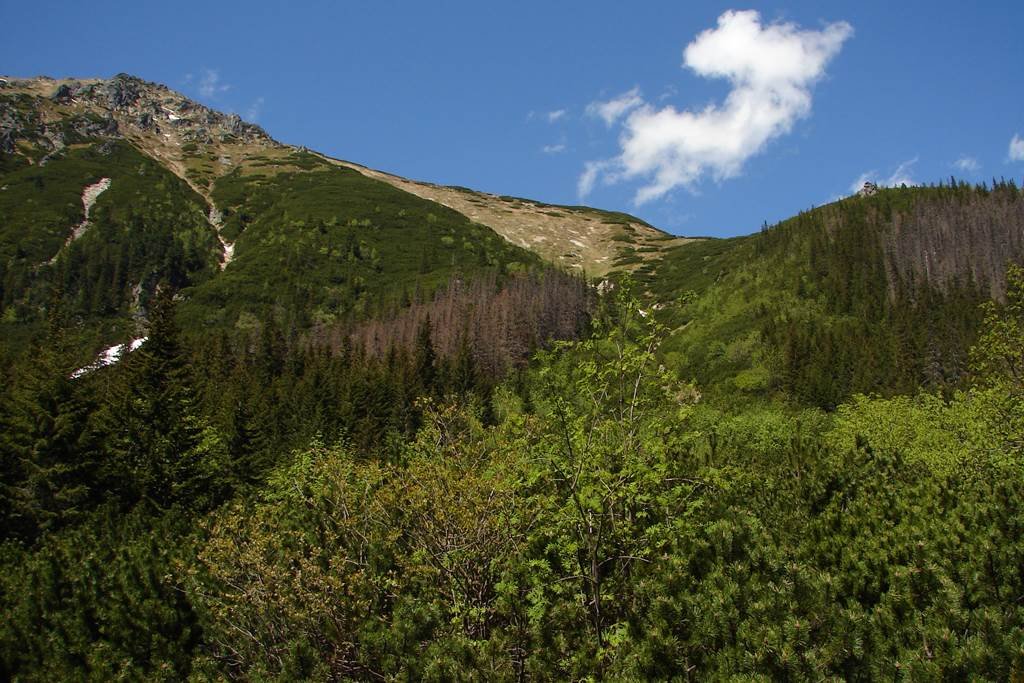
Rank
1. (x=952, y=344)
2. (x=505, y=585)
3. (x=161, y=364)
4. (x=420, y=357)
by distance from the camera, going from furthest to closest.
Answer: (x=952, y=344)
(x=420, y=357)
(x=161, y=364)
(x=505, y=585)

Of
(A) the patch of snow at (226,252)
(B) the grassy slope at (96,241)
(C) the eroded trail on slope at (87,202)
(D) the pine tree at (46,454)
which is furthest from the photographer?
(A) the patch of snow at (226,252)

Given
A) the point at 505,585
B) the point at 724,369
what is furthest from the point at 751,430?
the point at 724,369

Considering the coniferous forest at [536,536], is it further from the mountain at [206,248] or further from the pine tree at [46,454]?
the mountain at [206,248]

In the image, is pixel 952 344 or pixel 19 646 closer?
pixel 19 646

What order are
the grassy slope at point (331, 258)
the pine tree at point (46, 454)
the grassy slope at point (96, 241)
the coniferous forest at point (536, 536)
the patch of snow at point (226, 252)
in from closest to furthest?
the coniferous forest at point (536, 536)
the pine tree at point (46, 454)
the grassy slope at point (96, 241)
the grassy slope at point (331, 258)
the patch of snow at point (226, 252)

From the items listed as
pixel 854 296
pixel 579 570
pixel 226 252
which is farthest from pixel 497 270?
pixel 579 570

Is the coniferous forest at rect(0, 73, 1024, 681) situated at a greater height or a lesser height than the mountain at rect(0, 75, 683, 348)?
lesser

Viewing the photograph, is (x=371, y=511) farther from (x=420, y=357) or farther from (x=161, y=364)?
(x=420, y=357)

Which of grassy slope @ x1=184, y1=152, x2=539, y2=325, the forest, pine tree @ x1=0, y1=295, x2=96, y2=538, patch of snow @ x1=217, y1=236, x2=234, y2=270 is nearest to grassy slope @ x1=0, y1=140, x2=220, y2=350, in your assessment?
patch of snow @ x1=217, y1=236, x2=234, y2=270

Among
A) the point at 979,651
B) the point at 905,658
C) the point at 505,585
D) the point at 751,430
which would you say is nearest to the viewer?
the point at 979,651

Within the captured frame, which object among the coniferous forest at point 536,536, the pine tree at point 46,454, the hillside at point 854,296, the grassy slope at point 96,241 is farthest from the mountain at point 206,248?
the pine tree at point 46,454

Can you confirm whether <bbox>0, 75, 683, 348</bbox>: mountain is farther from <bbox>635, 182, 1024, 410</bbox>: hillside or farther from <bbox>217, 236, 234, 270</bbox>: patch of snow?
<bbox>635, 182, 1024, 410</bbox>: hillside

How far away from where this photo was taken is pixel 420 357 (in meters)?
84.8

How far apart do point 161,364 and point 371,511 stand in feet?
114
